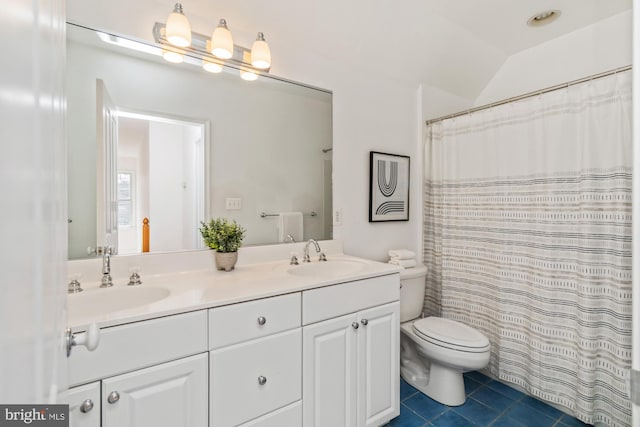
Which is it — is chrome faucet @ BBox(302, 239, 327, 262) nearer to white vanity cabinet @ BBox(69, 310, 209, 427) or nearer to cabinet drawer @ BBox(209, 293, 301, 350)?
cabinet drawer @ BBox(209, 293, 301, 350)

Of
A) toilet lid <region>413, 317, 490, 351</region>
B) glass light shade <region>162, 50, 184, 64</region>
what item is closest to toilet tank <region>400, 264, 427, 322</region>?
toilet lid <region>413, 317, 490, 351</region>

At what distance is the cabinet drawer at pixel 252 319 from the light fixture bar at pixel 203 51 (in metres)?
1.29

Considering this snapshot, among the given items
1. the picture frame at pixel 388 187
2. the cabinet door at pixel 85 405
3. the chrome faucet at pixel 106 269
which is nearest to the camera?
the cabinet door at pixel 85 405

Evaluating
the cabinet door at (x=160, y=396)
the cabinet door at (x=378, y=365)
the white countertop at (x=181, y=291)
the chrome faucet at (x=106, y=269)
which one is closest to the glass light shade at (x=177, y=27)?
the chrome faucet at (x=106, y=269)

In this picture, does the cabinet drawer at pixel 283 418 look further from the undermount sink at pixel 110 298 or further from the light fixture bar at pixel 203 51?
the light fixture bar at pixel 203 51

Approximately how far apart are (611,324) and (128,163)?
8.41ft

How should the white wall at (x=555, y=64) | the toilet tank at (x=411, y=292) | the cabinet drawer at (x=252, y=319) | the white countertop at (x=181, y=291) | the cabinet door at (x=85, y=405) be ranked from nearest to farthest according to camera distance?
the cabinet door at (x=85, y=405) → the white countertop at (x=181, y=291) → the cabinet drawer at (x=252, y=319) → the white wall at (x=555, y=64) → the toilet tank at (x=411, y=292)

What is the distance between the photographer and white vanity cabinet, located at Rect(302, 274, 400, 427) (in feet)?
4.28

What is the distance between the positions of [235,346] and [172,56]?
4.62 feet

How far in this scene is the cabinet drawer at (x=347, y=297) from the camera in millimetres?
1299

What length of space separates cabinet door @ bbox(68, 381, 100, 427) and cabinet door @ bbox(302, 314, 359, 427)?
2.35 ft

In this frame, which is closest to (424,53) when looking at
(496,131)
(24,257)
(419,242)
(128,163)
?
(496,131)

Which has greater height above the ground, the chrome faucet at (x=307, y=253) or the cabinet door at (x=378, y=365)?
the chrome faucet at (x=307, y=253)

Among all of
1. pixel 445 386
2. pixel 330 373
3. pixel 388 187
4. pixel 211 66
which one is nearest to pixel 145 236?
pixel 211 66
